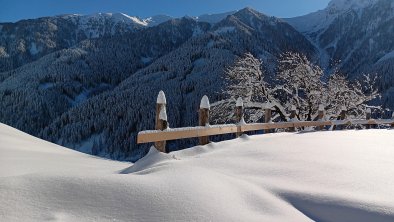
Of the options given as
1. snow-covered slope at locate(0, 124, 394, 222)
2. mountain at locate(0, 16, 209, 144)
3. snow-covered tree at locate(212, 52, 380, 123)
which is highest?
mountain at locate(0, 16, 209, 144)

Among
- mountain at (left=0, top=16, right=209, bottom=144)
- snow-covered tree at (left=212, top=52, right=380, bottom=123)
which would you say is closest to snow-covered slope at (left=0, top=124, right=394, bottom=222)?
snow-covered tree at (left=212, top=52, right=380, bottom=123)

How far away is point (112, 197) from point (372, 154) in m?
4.91

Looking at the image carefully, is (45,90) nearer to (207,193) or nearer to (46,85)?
(46,85)

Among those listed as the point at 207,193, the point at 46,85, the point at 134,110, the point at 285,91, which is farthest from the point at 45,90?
the point at 207,193

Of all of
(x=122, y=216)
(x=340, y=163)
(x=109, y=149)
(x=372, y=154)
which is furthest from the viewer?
(x=109, y=149)

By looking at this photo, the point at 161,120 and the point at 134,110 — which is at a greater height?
the point at 134,110

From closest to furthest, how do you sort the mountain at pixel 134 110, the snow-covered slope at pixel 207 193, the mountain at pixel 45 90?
the snow-covered slope at pixel 207 193, the mountain at pixel 134 110, the mountain at pixel 45 90

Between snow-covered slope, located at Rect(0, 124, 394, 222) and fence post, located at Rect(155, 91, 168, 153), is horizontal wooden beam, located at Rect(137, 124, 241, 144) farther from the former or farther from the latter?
snow-covered slope, located at Rect(0, 124, 394, 222)

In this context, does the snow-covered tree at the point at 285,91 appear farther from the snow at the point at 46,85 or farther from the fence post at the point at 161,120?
the snow at the point at 46,85

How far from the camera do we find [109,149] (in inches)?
3826

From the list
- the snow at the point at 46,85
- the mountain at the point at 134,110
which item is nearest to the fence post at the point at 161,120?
the mountain at the point at 134,110

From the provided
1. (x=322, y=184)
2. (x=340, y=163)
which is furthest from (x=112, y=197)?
(x=340, y=163)

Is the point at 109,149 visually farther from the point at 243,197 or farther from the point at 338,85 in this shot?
the point at 243,197

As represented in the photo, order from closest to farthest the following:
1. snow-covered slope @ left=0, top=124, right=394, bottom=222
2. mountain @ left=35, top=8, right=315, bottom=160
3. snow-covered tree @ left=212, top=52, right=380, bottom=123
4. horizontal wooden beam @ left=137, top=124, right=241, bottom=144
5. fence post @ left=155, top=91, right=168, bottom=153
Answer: snow-covered slope @ left=0, top=124, right=394, bottom=222, horizontal wooden beam @ left=137, top=124, right=241, bottom=144, fence post @ left=155, top=91, right=168, bottom=153, snow-covered tree @ left=212, top=52, right=380, bottom=123, mountain @ left=35, top=8, right=315, bottom=160
